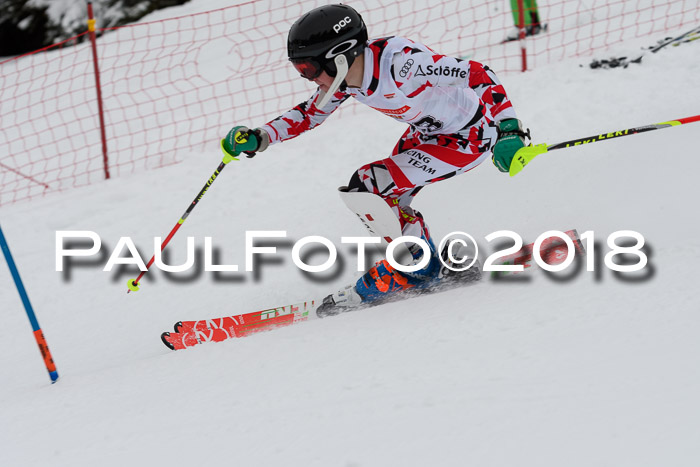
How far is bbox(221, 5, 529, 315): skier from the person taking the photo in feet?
8.53

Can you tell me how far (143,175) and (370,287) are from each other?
3201 mm

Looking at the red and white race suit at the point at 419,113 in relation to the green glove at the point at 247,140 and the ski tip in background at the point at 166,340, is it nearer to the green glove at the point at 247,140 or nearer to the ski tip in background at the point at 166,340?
the green glove at the point at 247,140

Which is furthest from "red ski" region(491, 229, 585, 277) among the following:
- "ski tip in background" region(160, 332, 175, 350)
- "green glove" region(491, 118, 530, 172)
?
"ski tip in background" region(160, 332, 175, 350)

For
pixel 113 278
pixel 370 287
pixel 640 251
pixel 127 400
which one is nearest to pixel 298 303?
pixel 370 287

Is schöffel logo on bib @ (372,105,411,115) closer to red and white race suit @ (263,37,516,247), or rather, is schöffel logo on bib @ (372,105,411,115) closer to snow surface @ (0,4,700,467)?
red and white race suit @ (263,37,516,247)

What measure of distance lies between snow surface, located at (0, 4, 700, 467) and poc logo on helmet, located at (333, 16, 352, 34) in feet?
4.64

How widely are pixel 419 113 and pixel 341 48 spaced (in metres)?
0.53

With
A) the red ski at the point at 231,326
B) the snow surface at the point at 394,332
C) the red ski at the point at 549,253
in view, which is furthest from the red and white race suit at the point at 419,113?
the red ski at the point at 231,326

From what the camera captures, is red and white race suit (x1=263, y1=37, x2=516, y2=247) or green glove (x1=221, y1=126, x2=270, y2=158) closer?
red and white race suit (x1=263, y1=37, x2=516, y2=247)

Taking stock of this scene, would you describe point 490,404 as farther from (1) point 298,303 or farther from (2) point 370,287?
(1) point 298,303

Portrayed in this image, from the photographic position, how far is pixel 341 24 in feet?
8.49

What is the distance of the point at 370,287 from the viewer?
3209 millimetres

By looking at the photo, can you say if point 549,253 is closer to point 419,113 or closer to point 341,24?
point 419,113

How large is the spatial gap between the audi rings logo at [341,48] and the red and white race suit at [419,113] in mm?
118
